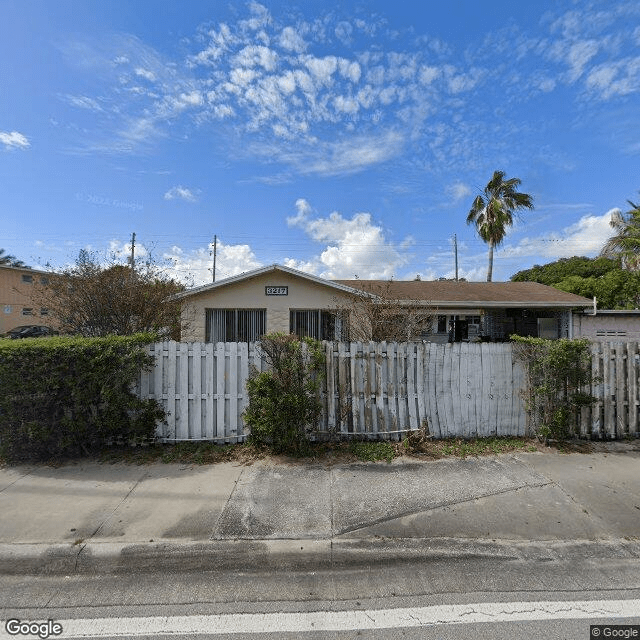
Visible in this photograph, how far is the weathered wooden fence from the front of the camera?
5.46 metres

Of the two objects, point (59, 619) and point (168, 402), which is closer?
point (59, 619)

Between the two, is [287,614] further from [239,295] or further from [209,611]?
[239,295]

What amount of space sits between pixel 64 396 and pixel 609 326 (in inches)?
710

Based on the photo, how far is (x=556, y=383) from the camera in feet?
17.7

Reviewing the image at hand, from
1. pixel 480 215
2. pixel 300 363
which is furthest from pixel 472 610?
pixel 480 215

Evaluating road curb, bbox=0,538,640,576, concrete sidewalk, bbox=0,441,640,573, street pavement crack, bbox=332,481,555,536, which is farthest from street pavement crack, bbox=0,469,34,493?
street pavement crack, bbox=332,481,555,536

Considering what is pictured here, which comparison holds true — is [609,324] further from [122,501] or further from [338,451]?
[122,501]

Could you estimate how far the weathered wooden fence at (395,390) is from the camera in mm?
5461

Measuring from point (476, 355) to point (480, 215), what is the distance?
21.0 meters

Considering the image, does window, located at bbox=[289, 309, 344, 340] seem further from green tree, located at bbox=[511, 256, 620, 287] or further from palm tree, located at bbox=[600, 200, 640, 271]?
green tree, located at bbox=[511, 256, 620, 287]

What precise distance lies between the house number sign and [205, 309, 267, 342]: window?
0.59 meters

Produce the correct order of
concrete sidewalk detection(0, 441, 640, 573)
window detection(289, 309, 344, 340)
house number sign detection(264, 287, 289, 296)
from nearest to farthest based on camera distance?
concrete sidewalk detection(0, 441, 640, 573) → house number sign detection(264, 287, 289, 296) → window detection(289, 309, 344, 340)

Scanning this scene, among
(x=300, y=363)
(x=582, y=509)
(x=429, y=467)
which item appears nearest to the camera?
(x=582, y=509)

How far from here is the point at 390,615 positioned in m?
2.47
